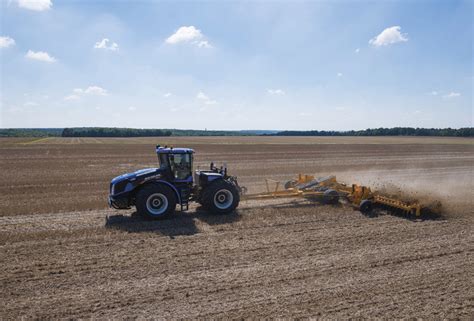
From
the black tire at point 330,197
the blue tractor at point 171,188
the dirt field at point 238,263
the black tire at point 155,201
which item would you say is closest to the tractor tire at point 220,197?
the blue tractor at point 171,188

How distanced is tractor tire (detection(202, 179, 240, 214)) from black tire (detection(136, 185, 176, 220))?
1075 mm

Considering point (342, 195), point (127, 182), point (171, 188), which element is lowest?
point (342, 195)

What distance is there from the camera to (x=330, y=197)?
41.5 ft

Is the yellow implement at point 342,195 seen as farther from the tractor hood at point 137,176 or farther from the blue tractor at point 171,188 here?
the tractor hood at point 137,176

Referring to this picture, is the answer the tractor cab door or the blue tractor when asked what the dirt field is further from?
the tractor cab door

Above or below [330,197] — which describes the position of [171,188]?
above

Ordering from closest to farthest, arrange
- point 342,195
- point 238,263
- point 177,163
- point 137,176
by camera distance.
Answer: point 238,263
point 137,176
point 177,163
point 342,195

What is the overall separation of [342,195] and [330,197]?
1.33ft

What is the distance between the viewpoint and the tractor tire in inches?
438

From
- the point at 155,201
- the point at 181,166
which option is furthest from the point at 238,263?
the point at 181,166

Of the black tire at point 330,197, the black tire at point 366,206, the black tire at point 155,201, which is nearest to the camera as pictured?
the black tire at point 155,201

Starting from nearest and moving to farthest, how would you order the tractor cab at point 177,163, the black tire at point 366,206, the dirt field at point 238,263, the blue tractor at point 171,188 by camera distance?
the dirt field at point 238,263
the blue tractor at point 171,188
the tractor cab at point 177,163
the black tire at point 366,206

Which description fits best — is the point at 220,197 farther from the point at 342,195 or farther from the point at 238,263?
the point at 342,195

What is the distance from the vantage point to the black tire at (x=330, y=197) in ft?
40.9
